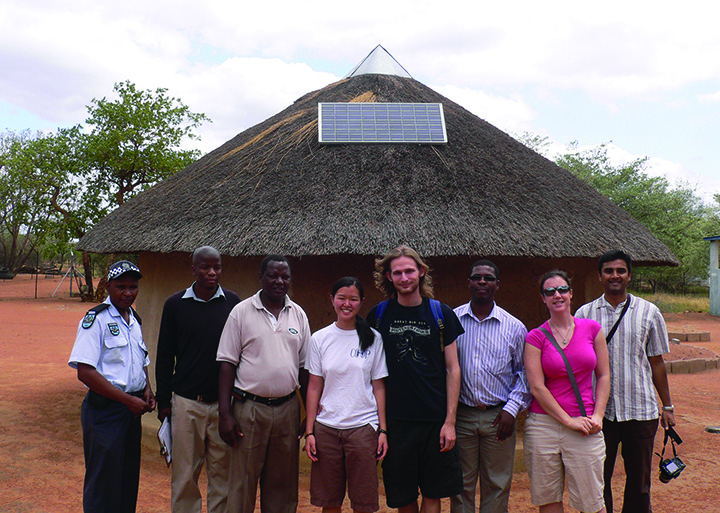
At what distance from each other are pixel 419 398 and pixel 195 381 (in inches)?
51.5

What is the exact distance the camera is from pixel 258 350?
9.73 feet

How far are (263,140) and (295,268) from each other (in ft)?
7.49

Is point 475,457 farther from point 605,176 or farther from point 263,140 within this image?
point 605,176

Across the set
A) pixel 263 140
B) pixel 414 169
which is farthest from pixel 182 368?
pixel 263 140

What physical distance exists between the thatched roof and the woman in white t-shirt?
1723 millimetres

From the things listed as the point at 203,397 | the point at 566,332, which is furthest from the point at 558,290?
the point at 203,397

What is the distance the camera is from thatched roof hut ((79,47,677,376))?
4.73 meters

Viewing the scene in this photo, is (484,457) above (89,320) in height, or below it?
below

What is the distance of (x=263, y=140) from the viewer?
665 centimetres

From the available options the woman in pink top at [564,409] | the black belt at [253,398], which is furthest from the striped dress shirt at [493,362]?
the black belt at [253,398]

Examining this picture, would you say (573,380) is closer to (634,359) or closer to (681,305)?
(634,359)

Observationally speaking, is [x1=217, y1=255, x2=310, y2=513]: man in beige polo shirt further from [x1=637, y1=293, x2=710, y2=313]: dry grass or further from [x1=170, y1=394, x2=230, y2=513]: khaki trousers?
[x1=637, y1=293, x2=710, y2=313]: dry grass

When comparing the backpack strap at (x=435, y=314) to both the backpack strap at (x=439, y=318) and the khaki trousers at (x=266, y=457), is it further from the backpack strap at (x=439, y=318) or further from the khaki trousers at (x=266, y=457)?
the khaki trousers at (x=266, y=457)

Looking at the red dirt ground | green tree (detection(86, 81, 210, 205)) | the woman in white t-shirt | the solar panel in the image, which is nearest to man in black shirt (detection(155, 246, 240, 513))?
the woman in white t-shirt
